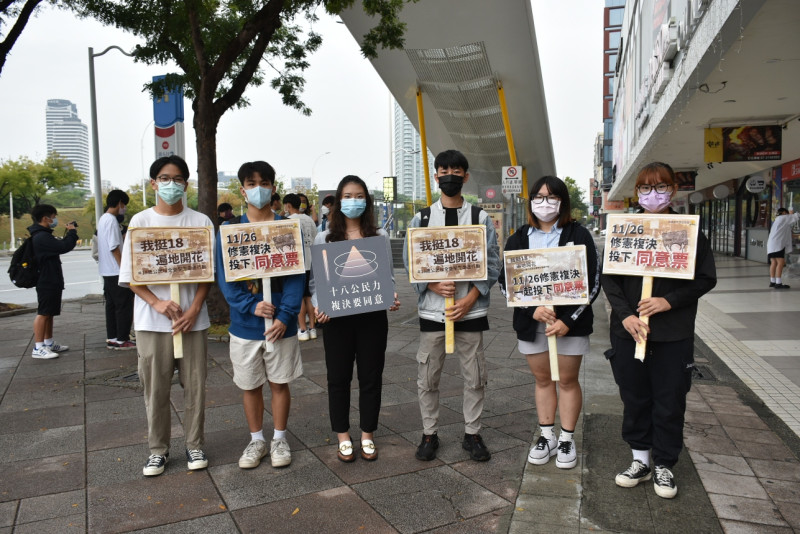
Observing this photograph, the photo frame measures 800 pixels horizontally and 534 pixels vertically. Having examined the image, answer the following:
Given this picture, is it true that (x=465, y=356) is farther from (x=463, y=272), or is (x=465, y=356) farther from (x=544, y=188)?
(x=544, y=188)

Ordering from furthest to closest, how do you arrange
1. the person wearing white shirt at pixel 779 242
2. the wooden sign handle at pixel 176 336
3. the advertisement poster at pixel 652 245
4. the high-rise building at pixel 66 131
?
the high-rise building at pixel 66 131, the person wearing white shirt at pixel 779 242, the wooden sign handle at pixel 176 336, the advertisement poster at pixel 652 245

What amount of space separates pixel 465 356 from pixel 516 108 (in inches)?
840

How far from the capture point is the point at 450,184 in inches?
150

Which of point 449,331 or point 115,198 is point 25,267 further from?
point 449,331

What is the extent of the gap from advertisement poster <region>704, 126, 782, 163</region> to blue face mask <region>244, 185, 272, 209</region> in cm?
1164

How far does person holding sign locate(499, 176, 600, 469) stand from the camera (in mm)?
3639

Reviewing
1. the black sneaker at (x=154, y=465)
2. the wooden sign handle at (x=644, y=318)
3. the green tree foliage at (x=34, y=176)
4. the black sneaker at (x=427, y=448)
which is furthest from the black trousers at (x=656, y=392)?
the green tree foliage at (x=34, y=176)

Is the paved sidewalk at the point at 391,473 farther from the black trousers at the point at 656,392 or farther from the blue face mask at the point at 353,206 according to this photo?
the blue face mask at the point at 353,206

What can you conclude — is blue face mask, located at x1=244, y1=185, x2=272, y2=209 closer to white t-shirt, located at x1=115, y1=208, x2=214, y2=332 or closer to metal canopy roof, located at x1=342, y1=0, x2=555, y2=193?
white t-shirt, located at x1=115, y1=208, x2=214, y2=332

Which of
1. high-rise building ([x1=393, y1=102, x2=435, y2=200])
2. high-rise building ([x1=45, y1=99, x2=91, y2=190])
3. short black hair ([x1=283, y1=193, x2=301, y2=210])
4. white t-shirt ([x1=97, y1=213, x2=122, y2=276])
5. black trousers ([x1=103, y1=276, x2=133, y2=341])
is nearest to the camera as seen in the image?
white t-shirt ([x1=97, y1=213, x2=122, y2=276])

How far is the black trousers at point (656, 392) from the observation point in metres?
3.34

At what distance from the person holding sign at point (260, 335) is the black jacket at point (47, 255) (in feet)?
14.4

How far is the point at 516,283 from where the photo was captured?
12.0 ft

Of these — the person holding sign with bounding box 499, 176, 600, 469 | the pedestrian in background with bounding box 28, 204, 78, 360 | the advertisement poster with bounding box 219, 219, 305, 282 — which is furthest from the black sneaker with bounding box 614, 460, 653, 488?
the pedestrian in background with bounding box 28, 204, 78, 360
